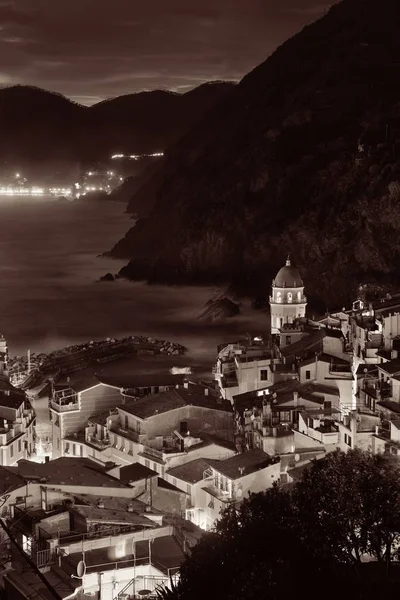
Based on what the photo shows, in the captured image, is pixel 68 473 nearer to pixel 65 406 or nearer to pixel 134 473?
pixel 134 473

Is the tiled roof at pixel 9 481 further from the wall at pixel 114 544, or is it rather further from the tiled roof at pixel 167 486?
the tiled roof at pixel 167 486

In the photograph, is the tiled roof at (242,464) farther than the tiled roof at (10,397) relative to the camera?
No

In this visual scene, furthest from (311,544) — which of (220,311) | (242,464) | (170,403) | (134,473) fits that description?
(220,311)

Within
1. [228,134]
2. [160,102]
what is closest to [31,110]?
[160,102]

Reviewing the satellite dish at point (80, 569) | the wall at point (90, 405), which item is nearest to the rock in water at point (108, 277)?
the wall at point (90, 405)

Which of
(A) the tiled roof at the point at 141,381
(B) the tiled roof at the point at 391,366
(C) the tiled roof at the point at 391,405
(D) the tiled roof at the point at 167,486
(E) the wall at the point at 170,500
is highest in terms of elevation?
(B) the tiled roof at the point at 391,366

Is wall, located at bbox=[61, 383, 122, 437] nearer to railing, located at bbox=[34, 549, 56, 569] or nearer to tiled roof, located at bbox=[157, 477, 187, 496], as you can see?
tiled roof, located at bbox=[157, 477, 187, 496]
